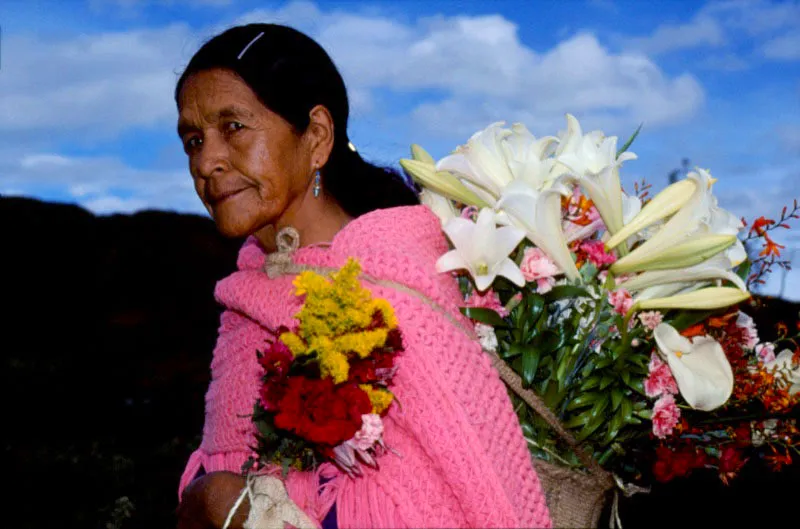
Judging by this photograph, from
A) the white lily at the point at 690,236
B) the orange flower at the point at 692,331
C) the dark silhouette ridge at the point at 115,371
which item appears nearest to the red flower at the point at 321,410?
the white lily at the point at 690,236

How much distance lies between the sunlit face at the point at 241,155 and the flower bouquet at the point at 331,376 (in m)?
0.61

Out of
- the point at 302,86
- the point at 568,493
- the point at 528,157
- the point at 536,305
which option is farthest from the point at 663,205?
the point at 302,86

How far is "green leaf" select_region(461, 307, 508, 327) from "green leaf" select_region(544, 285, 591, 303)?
0.14 m

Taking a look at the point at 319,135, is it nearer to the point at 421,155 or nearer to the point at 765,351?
the point at 421,155

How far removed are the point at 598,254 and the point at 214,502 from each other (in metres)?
1.24

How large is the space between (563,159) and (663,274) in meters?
0.43

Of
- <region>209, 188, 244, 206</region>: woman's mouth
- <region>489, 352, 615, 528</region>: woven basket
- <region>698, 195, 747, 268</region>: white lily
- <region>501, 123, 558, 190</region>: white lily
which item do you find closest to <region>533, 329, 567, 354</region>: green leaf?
<region>489, 352, 615, 528</region>: woven basket

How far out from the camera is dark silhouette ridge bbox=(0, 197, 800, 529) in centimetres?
694

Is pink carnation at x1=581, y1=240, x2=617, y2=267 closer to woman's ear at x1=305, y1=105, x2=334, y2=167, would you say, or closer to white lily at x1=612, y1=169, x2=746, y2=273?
white lily at x1=612, y1=169, x2=746, y2=273

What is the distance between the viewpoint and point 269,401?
2.03 meters

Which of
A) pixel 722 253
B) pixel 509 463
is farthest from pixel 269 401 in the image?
pixel 722 253

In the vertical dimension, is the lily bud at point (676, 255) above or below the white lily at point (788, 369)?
above

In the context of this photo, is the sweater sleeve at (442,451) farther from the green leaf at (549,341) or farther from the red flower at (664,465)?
the red flower at (664,465)

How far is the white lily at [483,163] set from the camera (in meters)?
2.40
